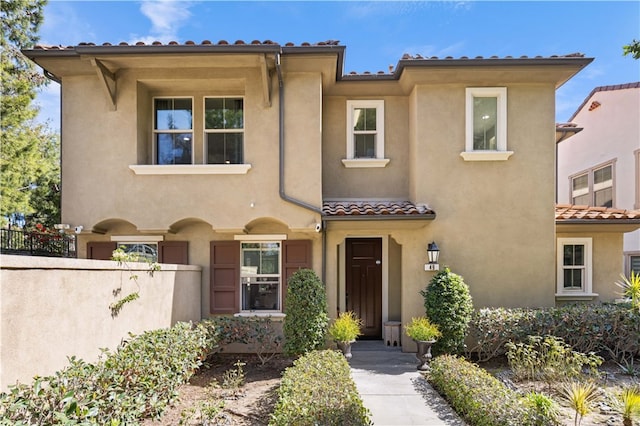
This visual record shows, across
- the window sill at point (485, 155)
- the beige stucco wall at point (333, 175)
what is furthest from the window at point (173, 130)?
the window sill at point (485, 155)

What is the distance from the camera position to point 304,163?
28.8ft

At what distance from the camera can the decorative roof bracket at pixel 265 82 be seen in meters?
8.23

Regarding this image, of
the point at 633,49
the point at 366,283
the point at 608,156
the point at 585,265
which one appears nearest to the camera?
the point at 633,49

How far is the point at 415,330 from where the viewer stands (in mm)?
7906

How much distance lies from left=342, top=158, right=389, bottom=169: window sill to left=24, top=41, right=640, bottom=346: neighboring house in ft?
0.13

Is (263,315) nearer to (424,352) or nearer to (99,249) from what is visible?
(424,352)

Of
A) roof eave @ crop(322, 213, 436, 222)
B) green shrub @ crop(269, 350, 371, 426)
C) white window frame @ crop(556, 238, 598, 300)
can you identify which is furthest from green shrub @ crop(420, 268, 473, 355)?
white window frame @ crop(556, 238, 598, 300)

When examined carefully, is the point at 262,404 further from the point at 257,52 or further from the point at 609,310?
the point at 609,310

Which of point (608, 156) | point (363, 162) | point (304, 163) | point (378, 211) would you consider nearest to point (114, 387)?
point (304, 163)

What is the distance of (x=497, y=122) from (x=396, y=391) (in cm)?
712

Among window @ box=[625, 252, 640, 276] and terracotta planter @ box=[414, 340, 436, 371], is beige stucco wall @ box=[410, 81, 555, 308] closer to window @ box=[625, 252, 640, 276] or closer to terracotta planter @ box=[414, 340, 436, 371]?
terracotta planter @ box=[414, 340, 436, 371]

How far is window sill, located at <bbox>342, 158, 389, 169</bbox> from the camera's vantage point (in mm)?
9898

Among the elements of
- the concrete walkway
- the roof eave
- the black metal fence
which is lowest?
the concrete walkway

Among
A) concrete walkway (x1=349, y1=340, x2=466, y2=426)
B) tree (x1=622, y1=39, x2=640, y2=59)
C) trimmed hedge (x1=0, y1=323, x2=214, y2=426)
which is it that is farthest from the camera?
tree (x1=622, y1=39, x2=640, y2=59)
